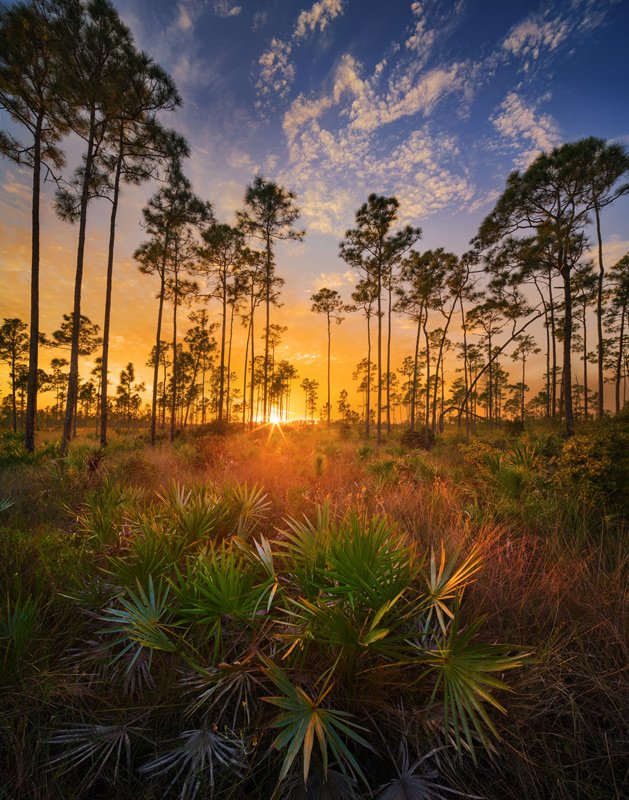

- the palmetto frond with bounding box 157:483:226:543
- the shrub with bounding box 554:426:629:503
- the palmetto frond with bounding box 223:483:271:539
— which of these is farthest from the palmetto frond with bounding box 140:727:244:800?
the shrub with bounding box 554:426:629:503

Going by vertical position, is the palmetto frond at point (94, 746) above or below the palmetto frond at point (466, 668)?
below

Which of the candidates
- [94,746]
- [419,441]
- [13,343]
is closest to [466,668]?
[94,746]

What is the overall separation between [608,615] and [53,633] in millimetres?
3611

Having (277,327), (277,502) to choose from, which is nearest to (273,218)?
(277,327)

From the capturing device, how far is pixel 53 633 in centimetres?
196

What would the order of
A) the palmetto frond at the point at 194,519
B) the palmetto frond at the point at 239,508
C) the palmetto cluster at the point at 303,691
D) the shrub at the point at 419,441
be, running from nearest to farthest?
the palmetto cluster at the point at 303,691
the palmetto frond at the point at 194,519
the palmetto frond at the point at 239,508
the shrub at the point at 419,441

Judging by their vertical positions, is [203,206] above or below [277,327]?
above

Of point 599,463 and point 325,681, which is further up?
point 599,463

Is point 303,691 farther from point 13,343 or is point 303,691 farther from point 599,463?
point 13,343

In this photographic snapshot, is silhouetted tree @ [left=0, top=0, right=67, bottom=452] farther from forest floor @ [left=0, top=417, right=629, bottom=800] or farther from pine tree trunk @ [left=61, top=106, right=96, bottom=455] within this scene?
forest floor @ [left=0, top=417, right=629, bottom=800]

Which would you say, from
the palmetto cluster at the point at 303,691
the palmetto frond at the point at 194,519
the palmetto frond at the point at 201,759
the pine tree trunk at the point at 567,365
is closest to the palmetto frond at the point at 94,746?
the palmetto cluster at the point at 303,691

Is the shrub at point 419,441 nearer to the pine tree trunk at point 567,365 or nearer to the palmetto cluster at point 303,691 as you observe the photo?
the pine tree trunk at point 567,365

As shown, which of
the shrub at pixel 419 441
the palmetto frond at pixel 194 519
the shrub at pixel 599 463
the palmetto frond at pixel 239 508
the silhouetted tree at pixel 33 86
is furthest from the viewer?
the shrub at pixel 419 441

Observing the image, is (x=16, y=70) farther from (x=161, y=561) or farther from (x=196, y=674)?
(x=196, y=674)
